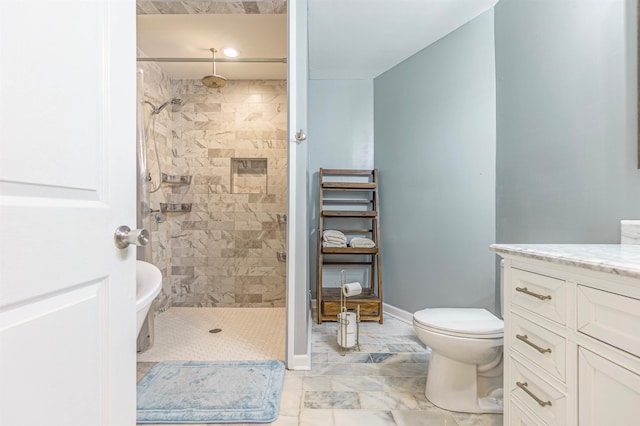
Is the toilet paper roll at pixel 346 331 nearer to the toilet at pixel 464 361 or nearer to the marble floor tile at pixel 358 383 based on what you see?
the marble floor tile at pixel 358 383

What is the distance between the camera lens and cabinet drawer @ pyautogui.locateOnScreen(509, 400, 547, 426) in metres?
0.93

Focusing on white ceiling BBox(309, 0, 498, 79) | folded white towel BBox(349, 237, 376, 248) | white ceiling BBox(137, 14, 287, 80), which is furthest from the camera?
folded white towel BBox(349, 237, 376, 248)

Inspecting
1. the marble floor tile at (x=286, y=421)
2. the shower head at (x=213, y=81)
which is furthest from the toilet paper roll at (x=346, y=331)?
the shower head at (x=213, y=81)

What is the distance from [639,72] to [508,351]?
1.21 metres

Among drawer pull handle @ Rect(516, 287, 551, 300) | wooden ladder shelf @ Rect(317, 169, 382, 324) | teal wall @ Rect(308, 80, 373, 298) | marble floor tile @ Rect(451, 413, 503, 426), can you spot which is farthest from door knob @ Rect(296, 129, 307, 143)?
marble floor tile @ Rect(451, 413, 503, 426)

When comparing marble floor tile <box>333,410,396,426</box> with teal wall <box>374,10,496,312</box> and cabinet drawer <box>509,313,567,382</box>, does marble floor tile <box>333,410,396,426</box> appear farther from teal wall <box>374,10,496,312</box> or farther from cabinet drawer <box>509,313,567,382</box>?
teal wall <box>374,10,496,312</box>

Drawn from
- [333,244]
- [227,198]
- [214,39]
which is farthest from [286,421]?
[214,39]

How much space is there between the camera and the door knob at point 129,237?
71cm

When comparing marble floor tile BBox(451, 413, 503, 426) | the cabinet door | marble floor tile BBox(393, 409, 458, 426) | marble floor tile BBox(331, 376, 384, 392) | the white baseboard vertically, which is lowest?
marble floor tile BBox(451, 413, 503, 426)

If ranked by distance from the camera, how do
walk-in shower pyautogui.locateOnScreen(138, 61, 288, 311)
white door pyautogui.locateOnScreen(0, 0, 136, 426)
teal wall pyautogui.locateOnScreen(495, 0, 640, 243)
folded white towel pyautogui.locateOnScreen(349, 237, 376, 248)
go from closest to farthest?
1. white door pyautogui.locateOnScreen(0, 0, 136, 426)
2. teal wall pyautogui.locateOnScreen(495, 0, 640, 243)
3. folded white towel pyautogui.locateOnScreen(349, 237, 376, 248)
4. walk-in shower pyautogui.locateOnScreen(138, 61, 288, 311)

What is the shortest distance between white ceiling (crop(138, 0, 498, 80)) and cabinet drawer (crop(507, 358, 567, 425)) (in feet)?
7.32

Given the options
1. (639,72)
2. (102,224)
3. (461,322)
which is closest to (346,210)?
(461,322)

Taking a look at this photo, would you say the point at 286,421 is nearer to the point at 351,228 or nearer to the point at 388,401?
the point at 388,401

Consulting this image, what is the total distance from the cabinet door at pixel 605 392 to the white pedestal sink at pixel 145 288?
1487 millimetres
